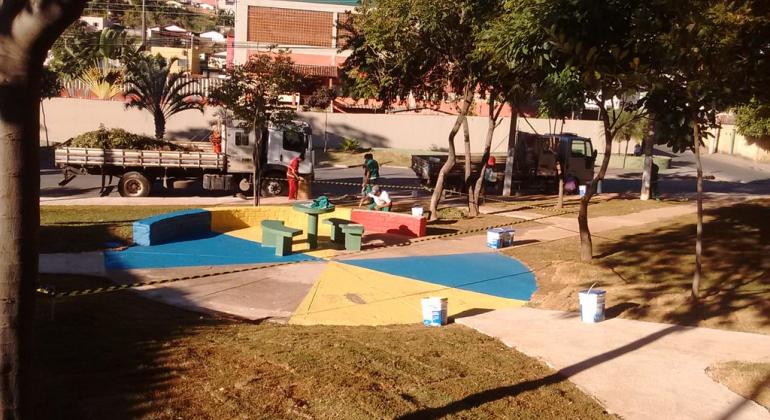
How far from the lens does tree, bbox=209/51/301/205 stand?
64.7 ft

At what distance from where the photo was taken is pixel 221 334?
8859 millimetres

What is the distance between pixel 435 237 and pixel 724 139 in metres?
46.0

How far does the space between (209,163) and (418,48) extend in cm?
782

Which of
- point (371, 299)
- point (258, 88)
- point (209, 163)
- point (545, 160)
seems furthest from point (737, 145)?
point (371, 299)

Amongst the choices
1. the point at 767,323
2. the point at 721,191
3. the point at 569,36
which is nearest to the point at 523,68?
the point at 569,36

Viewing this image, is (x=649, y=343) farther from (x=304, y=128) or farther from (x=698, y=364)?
(x=304, y=128)

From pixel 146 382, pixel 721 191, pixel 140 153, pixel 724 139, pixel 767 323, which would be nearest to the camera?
pixel 146 382

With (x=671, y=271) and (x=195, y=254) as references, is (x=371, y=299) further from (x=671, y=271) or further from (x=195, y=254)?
(x=671, y=271)

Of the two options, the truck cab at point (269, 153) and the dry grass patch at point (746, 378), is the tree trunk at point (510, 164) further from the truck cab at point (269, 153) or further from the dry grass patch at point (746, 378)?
the dry grass patch at point (746, 378)

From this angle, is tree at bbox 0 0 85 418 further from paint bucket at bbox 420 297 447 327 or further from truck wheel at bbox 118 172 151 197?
truck wheel at bbox 118 172 151 197

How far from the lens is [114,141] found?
75.8 ft

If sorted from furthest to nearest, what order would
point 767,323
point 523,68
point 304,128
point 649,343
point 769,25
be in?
point 304,128 < point 523,68 < point 769,25 < point 767,323 < point 649,343

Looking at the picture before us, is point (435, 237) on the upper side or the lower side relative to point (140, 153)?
lower

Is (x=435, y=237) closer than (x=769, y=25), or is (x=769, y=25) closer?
(x=769, y=25)
